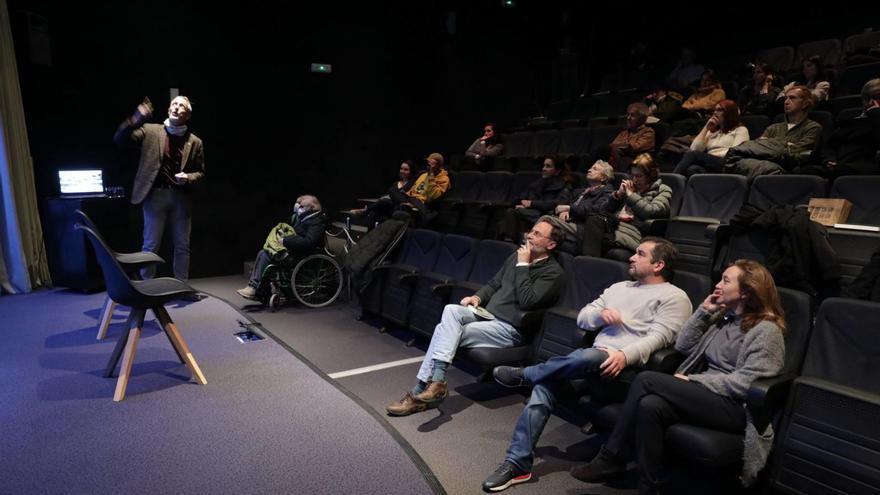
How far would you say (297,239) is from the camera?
4.72 meters

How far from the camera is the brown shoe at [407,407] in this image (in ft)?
9.25

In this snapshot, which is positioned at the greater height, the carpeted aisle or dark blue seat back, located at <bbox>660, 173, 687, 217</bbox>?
dark blue seat back, located at <bbox>660, 173, 687, 217</bbox>

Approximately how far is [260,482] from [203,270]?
4.55 metres

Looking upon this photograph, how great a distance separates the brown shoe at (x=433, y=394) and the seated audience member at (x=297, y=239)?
2.32m

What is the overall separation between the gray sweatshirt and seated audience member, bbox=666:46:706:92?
4678mm

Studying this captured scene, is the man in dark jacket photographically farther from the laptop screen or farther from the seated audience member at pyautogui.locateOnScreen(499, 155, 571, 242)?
the seated audience member at pyautogui.locateOnScreen(499, 155, 571, 242)

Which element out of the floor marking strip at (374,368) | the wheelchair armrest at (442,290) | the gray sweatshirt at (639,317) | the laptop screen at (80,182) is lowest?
the floor marking strip at (374,368)

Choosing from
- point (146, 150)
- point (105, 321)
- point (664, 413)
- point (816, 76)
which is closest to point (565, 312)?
point (664, 413)

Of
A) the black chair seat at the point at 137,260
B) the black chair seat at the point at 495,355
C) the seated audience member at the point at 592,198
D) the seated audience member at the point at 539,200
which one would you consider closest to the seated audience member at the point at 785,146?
the seated audience member at the point at 592,198

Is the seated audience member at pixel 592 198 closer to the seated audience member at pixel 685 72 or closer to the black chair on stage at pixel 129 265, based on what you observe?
the black chair on stage at pixel 129 265

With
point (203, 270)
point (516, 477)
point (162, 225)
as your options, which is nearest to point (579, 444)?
point (516, 477)

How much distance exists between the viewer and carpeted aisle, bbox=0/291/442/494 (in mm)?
2186

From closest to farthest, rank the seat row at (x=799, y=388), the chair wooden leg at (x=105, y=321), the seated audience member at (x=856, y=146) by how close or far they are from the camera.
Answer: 1. the seat row at (x=799, y=388)
2. the seated audience member at (x=856, y=146)
3. the chair wooden leg at (x=105, y=321)

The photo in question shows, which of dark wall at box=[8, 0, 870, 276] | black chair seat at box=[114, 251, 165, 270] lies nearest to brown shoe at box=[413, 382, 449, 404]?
black chair seat at box=[114, 251, 165, 270]
